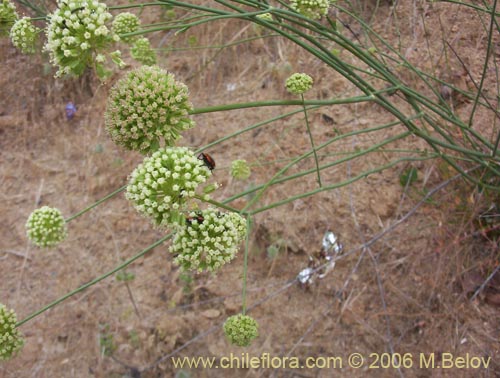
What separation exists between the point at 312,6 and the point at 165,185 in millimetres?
1718

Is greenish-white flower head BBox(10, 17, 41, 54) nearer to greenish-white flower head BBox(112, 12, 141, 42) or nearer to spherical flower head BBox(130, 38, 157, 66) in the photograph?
greenish-white flower head BBox(112, 12, 141, 42)

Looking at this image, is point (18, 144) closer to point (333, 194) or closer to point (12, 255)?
point (12, 255)

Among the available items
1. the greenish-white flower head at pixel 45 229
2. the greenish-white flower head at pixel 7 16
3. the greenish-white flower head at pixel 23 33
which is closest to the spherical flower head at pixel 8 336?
the greenish-white flower head at pixel 45 229

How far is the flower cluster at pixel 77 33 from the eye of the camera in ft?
5.67

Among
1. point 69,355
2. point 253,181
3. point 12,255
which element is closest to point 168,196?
point 253,181

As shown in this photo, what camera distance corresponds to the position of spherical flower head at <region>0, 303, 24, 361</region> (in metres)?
2.55

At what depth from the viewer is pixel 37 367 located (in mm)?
4137

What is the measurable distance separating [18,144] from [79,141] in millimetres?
825

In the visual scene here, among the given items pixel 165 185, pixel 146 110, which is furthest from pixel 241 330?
pixel 146 110

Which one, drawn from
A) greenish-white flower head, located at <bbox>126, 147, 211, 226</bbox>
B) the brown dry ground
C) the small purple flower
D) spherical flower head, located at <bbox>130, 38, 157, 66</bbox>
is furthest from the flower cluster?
the small purple flower

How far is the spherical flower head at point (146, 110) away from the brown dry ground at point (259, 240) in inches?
90.6

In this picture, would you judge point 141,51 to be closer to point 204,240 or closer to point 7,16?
point 7,16

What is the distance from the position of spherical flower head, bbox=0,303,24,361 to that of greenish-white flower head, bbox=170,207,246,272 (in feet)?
4.62

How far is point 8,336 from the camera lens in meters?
2.58
